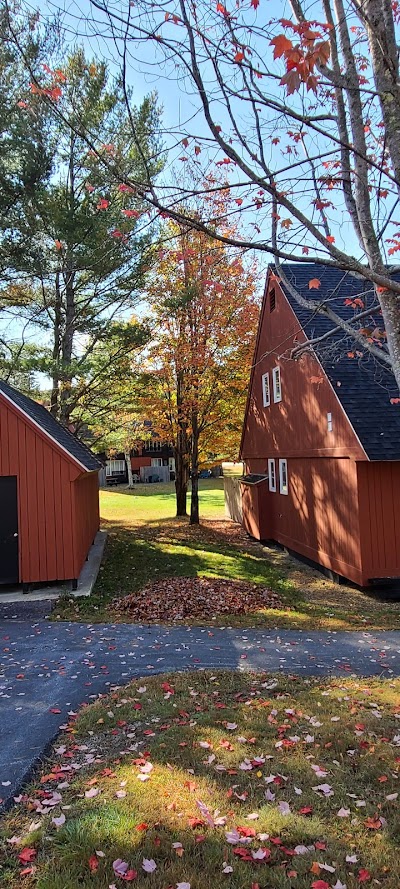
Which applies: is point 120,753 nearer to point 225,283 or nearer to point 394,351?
point 394,351

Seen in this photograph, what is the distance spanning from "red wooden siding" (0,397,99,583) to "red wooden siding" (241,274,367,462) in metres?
4.79

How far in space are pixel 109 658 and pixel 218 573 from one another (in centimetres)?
664

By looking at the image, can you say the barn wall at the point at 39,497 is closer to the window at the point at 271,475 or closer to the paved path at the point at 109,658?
the paved path at the point at 109,658

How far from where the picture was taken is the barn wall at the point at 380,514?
36.9ft

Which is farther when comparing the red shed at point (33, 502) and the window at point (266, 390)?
the window at point (266, 390)

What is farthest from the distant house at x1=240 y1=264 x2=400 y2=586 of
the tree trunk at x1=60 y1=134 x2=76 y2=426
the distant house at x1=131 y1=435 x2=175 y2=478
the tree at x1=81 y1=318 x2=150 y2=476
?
the distant house at x1=131 y1=435 x2=175 y2=478

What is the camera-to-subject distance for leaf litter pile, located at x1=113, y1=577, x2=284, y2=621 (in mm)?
9734

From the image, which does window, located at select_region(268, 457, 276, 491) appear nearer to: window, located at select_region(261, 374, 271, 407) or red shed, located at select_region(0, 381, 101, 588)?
window, located at select_region(261, 374, 271, 407)

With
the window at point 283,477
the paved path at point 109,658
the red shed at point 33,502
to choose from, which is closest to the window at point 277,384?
the window at point 283,477

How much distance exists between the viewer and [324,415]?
42.5ft

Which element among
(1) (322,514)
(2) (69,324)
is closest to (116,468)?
(2) (69,324)

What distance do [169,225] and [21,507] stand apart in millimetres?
11821

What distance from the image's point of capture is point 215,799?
342cm

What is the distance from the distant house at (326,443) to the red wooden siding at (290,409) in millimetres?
32
